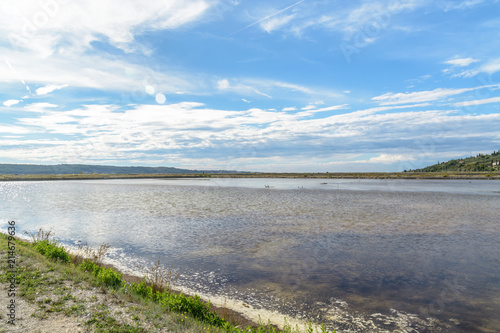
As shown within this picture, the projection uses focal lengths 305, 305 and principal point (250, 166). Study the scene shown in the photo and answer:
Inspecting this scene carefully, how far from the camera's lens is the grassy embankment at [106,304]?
8.47 m

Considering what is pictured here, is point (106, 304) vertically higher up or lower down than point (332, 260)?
higher up

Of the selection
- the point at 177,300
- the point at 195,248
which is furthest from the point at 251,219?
the point at 177,300

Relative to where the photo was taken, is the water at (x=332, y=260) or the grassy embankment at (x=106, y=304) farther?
the water at (x=332, y=260)

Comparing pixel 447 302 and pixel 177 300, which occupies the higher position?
pixel 177 300

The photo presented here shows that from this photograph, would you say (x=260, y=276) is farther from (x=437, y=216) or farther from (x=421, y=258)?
(x=437, y=216)

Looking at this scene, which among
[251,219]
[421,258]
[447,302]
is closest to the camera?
[447,302]

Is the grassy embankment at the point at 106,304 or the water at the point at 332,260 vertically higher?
the grassy embankment at the point at 106,304

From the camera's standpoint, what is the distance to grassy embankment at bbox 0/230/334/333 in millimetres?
8469

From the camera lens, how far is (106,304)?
Answer: 984 centimetres

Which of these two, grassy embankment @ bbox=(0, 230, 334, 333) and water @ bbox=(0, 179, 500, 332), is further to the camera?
water @ bbox=(0, 179, 500, 332)

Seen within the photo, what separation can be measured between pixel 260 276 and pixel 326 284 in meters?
3.03

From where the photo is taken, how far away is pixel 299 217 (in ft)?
104

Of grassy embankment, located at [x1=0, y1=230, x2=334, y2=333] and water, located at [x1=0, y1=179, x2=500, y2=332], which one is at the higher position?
grassy embankment, located at [x1=0, y1=230, x2=334, y2=333]

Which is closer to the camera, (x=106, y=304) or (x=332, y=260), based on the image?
(x=106, y=304)
